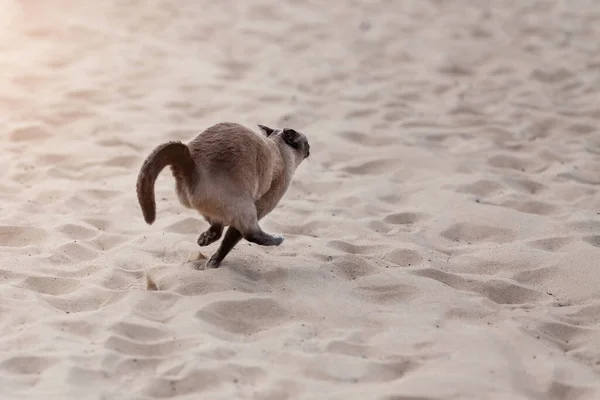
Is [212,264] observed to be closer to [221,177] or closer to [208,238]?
[208,238]

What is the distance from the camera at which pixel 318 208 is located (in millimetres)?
5133

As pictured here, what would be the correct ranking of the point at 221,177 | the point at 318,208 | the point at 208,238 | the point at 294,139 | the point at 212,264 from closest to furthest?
the point at 221,177 < the point at 212,264 < the point at 208,238 < the point at 294,139 < the point at 318,208

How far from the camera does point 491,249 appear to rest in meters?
4.44

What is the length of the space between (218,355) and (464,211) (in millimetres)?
2314

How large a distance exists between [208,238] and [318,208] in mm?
1123

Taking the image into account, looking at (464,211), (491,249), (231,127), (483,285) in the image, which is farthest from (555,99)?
(231,127)

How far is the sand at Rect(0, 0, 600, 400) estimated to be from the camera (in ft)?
10.2

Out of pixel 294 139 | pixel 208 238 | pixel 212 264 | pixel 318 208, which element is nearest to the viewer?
pixel 212 264

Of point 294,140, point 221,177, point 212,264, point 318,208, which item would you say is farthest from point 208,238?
point 318,208

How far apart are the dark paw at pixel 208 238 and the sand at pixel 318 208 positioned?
12 cm

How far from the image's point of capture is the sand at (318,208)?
312cm

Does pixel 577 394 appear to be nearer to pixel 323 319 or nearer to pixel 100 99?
pixel 323 319

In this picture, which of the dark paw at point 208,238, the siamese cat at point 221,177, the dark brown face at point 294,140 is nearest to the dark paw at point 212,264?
the siamese cat at point 221,177

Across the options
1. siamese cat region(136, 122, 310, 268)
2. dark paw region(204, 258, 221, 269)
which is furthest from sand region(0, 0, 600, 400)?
siamese cat region(136, 122, 310, 268)
